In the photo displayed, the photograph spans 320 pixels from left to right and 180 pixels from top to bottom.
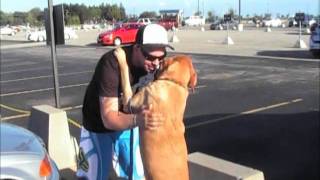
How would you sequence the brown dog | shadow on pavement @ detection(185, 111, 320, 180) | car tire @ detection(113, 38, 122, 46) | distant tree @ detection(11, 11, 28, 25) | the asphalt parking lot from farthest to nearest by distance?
distant tree @ detection(11, 11, 28, 25)
car tire @ detection(113, 38, 122, 46)
the asphalt parking lot
shadow on pavement @ detection(185, 111, 320, 180)
the brown dog

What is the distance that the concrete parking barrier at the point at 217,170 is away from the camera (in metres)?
3.73

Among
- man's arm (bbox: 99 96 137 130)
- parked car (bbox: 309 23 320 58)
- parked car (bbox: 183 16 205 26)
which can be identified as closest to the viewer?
man's arm (bbox: 99 96 137 130)

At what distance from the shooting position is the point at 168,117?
10.7 ft

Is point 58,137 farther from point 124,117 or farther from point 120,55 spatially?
point 124,117

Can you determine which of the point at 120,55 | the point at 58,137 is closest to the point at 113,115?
the point at 120,55

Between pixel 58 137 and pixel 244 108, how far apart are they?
5059 millimetres

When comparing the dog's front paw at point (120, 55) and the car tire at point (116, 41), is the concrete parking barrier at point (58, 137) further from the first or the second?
the car tire at point (116, 41)

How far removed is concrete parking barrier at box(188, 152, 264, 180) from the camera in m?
3.73

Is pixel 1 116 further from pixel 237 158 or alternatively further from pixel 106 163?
pixel 106 163

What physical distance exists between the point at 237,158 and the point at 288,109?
3712mm

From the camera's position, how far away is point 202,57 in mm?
24062

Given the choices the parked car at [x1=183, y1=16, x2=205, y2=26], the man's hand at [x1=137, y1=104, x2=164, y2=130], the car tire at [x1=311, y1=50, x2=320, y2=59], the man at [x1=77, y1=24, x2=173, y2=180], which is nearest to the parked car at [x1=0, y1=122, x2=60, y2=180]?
the man at [x1=77, y1=24, x2=173, y2=180]

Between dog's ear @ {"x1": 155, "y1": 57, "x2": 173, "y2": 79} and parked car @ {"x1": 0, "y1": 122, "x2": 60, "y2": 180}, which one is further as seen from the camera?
parked car @ {"x1": 0, "y1": 122, "x2": 60, "y2": 180}

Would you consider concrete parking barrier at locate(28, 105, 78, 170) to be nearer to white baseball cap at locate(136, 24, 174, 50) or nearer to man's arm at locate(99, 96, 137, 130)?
man's arm at locate(99, 96, 137, 130)
